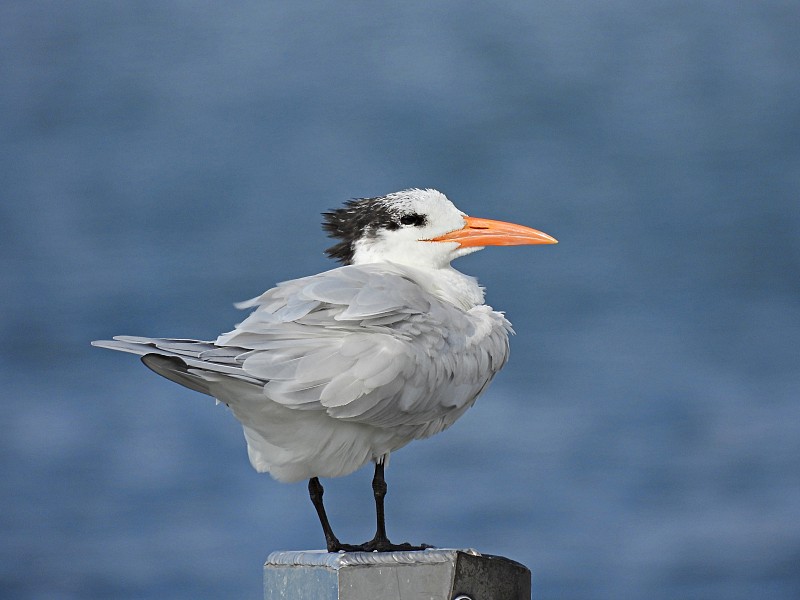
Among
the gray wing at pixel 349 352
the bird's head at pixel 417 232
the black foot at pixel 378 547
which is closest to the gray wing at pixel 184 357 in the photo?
the gray wing at pixel 349 352

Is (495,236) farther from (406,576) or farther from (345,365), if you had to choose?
(406,576)

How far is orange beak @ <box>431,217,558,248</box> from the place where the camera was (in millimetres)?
4625

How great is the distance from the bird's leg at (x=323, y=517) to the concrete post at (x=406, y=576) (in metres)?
0.24

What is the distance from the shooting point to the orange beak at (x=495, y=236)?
4.62 m

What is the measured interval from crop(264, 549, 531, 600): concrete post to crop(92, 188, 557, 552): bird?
0.27m

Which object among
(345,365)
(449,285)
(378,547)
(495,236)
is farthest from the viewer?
(495,236)

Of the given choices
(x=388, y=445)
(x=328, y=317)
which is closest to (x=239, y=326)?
(x=328, y=317)

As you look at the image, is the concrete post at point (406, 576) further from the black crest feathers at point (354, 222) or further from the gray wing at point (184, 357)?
the black crest feathers at point (354, 222)

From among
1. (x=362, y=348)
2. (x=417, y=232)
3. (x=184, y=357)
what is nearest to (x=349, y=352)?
(x=362, y=348)

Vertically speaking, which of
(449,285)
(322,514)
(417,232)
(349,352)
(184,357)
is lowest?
(322,514)

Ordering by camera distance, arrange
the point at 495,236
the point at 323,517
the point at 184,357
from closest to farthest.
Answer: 1. the point at 184,357
2. the point at 323,517
3. the point at 495,236

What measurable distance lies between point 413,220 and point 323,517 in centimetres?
115

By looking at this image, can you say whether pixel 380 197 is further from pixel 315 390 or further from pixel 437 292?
pixel 315 390

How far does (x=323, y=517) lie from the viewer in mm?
4152
